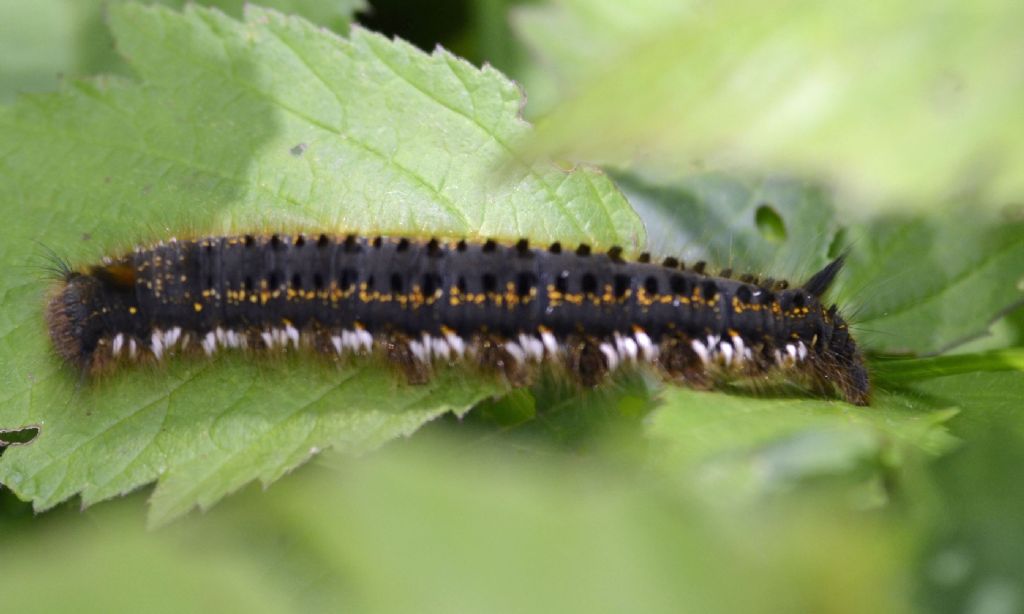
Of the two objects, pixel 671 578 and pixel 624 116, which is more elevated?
pixel 624 116

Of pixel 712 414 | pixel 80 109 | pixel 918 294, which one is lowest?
pixel 712 414

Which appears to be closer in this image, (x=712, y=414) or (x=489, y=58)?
(x=712, y=414)

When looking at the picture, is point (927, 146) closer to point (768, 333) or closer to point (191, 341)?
point (768, 333)

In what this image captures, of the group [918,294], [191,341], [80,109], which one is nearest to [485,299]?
[191,341]

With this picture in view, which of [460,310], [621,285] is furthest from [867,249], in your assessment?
[460,310]

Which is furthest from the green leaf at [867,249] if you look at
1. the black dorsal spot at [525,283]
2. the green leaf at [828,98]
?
the green leaf at [828,98]

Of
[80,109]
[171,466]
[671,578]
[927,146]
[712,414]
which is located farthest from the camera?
[80,109]

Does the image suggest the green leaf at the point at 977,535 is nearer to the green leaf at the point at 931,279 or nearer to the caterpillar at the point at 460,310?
the green leaf at the point at 931,279

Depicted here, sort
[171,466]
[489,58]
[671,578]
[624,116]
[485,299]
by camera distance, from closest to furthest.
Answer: [671,578] → [624,116] → [171,466] → [485,299] → [489,58]
